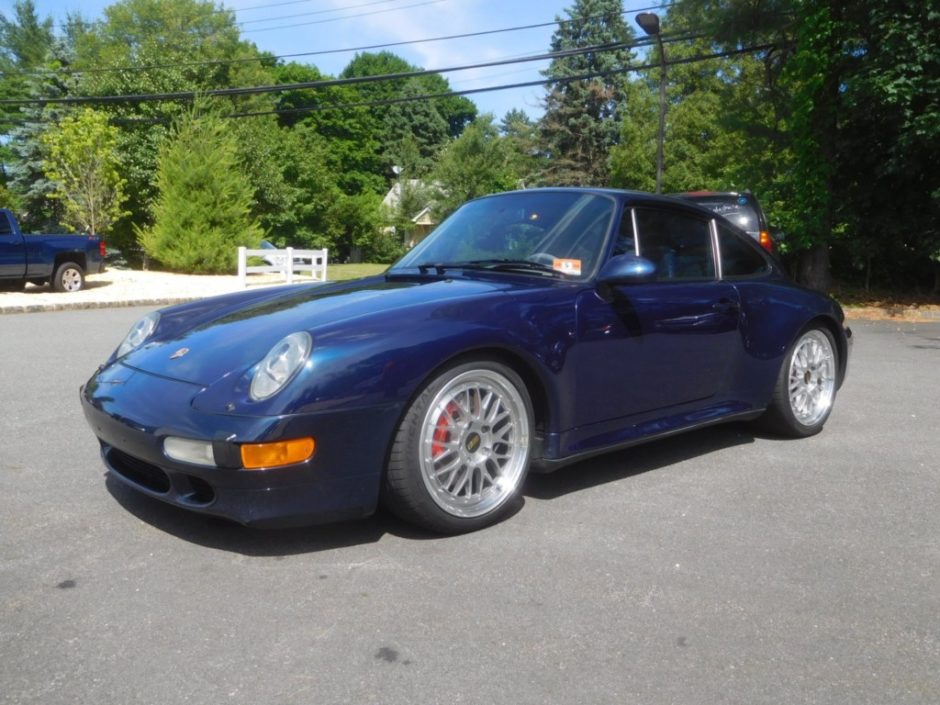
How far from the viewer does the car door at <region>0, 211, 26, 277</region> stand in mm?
16250

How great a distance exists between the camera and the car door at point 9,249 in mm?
16250

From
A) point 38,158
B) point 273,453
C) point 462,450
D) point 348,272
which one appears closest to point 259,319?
point 273,453

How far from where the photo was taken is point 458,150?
4162cm

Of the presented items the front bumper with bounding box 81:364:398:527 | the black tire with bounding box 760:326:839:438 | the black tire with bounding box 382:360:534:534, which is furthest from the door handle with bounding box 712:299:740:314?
the front bumper with bounding box 81:364:398:527

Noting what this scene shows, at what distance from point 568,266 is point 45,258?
1578 centimetres

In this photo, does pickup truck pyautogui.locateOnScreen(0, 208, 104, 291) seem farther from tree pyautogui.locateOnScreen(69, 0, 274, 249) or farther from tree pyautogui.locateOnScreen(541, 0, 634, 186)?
tree pyautogui.locateOnScreen(541, 0, 634, 186)

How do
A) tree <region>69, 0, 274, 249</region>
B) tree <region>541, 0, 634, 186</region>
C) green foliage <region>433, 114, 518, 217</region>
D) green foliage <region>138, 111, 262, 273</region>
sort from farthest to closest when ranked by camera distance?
tree <region>541, 0, 634, 186</region>
green foliage <region>433, 114, 518, 217</region>
tree <region>69, 0, 274, 249</region>
green foliage <region>138, 111, 262, 273</region>

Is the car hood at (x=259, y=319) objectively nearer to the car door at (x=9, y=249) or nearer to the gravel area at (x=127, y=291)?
the gravel area at (x=127, y=291)

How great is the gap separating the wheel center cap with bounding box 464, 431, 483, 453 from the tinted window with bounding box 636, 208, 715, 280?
1375 mm

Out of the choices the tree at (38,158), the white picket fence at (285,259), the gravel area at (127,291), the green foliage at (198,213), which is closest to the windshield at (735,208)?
the gravel area at (127,291)

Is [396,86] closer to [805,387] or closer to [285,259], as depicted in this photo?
[285,259]

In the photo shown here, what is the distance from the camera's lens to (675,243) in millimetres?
4406

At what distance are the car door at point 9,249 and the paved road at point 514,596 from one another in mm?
13492

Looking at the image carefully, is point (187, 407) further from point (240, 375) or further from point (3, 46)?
point (3, 46)
